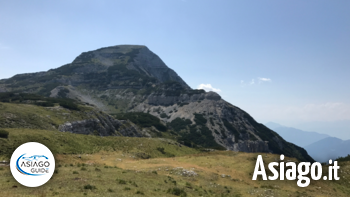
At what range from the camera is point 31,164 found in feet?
44.5

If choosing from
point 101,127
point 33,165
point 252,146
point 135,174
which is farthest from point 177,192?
point 252,146

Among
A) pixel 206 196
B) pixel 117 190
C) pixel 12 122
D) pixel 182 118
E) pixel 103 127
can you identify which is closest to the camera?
pixel 117 190

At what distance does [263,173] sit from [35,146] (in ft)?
106

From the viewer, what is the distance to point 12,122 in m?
46.2

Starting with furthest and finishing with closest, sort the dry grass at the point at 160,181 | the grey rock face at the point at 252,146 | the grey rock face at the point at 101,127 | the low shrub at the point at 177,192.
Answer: the grey rock face at the point at 252,146
the grey rock face at the point at 101,127
the low shrub at the point at 177,192
the dry grass at the point at 160,181

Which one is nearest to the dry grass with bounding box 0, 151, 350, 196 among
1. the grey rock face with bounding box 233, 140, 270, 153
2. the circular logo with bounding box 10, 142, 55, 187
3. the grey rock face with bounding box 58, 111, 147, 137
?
the circular logo with bounding box 10, 142, 55, 187

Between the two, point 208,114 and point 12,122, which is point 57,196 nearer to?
point 12,122

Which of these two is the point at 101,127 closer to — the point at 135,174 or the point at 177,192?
the point at 135,174

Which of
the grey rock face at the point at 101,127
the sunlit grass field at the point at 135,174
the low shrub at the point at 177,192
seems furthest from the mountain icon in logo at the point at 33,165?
the grey rock face at the point at 101,127

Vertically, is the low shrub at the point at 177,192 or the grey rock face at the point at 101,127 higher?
the grey rock face at the point at 101,127

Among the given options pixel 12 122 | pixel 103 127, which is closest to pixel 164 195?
pixel 12 122

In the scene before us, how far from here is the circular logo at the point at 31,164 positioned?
44.3ft

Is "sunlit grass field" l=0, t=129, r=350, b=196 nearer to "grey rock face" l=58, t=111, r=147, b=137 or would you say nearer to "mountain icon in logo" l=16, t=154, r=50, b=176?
"mountain icon in logo" l=16, t=154, r=50, b=176

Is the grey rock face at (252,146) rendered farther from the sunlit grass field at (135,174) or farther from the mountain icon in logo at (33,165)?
the mountain icon in logo at (33,165)
